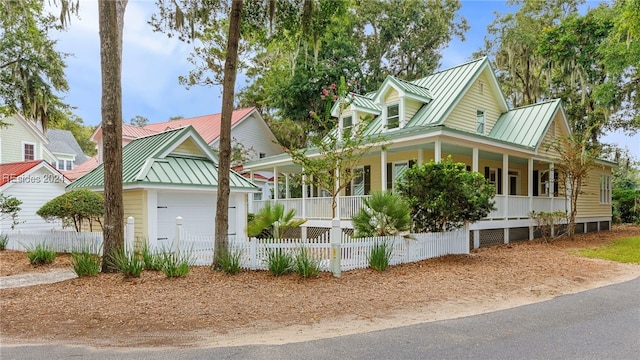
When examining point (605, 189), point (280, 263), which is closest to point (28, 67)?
point (280, 263)

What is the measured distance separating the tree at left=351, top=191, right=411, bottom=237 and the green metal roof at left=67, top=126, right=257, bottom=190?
232 inches

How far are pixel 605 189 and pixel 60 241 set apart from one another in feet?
85.2

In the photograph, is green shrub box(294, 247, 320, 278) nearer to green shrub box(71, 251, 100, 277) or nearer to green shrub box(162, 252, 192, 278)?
green shrub box(162, 252, 192, 278)

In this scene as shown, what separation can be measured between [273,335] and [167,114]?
150 ft

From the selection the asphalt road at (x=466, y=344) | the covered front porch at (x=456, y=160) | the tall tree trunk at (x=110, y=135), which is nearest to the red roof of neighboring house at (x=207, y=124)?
the covered front porch at (x=456, y=160)

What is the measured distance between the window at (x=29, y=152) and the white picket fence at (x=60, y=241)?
17.3 metres

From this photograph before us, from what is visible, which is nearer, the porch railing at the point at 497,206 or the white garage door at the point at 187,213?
the white garage door at the point at 187,213

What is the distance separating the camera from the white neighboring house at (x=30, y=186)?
2075cm

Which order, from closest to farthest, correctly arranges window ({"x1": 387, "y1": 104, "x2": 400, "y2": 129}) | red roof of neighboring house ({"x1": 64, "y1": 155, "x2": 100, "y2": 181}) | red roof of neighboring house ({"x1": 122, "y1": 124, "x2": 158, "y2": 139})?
window ({"x1": 387, "y1": 104, "x2": 400, "y2": 129}), red roof of neighboring house ({"x1": 122, "y1": 124, "x2": 158, "y2": 139}), red roof of neighboring house ({"x1": 64, "y1": 155, "x2": 100, "y2": 181})

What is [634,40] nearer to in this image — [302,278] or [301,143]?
[302,278]

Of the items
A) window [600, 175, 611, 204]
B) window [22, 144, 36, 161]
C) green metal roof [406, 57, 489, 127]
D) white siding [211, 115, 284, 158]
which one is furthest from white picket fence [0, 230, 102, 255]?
window [600, 175, 611, 204]

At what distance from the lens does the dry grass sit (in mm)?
5578

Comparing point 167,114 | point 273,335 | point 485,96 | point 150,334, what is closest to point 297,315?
point 273,335

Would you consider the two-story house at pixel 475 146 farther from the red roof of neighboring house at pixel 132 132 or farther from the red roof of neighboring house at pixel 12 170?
the red roof of neighboring house at pixel 12 170
